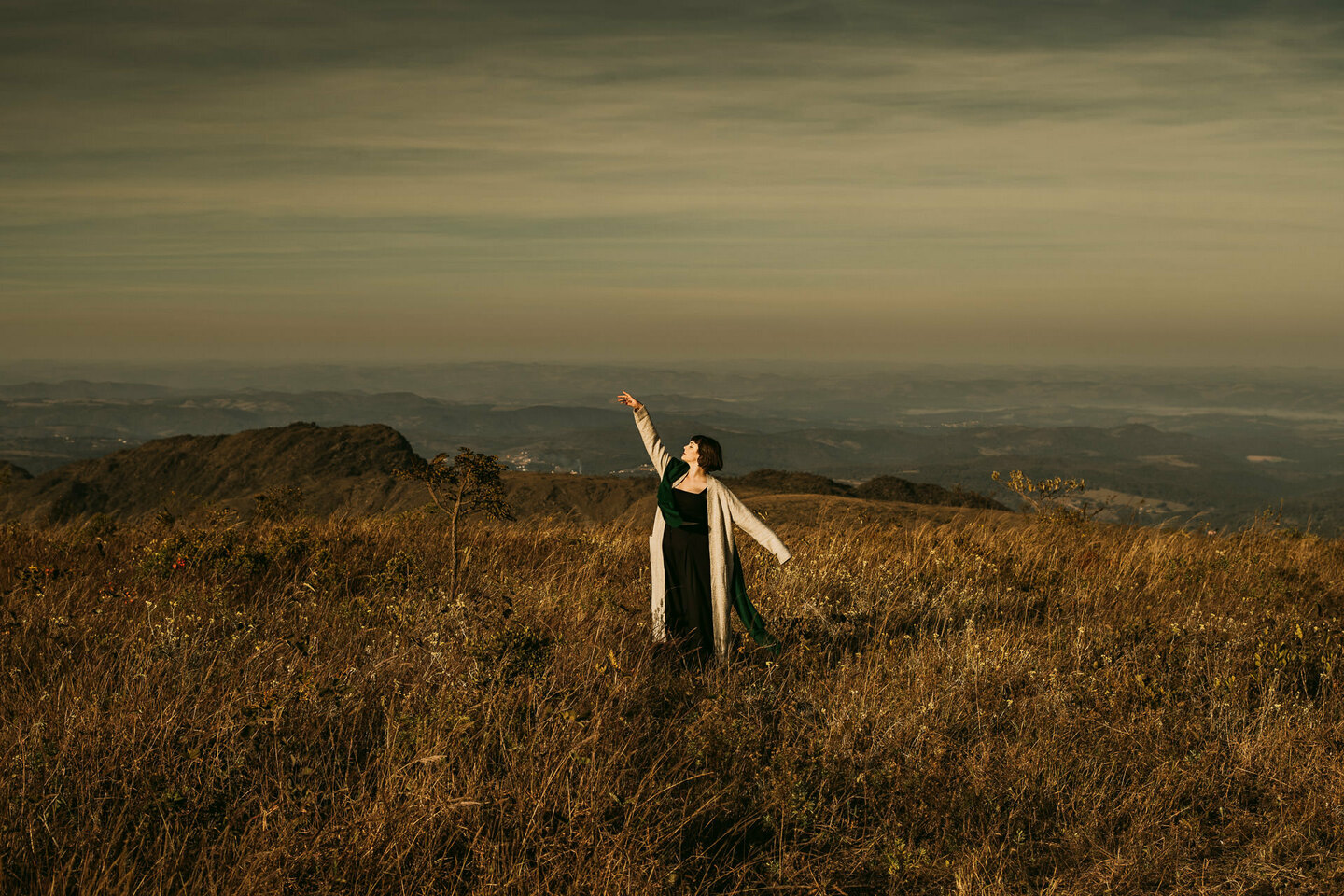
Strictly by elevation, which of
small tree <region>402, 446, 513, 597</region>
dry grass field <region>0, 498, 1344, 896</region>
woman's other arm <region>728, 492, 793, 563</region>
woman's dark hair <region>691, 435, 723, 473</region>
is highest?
woman's dark hair <region>691, 435, 723, 473</region>

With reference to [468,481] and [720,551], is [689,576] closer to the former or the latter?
[720,551]

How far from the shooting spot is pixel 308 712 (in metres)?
4.20

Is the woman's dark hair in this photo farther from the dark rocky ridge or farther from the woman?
the dark rocky ridge

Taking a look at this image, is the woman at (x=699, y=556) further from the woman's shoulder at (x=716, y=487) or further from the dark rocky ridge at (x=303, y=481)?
the dark rocky ridge at (x=303, y=481)

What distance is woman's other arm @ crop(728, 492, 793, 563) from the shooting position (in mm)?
6047

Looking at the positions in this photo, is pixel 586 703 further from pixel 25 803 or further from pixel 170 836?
pixel 25 803

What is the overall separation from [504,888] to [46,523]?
32.6 feet

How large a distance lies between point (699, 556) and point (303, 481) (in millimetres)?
72266

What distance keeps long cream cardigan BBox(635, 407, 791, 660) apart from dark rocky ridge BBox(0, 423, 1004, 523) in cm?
2613

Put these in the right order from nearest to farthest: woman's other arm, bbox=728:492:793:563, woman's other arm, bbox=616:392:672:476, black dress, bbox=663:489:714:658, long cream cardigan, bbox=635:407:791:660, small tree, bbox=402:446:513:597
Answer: woman's other arm, bbox=728:492:793:563 → long cream cardigan, bbox=635:407:791:660 → black dress, bbox=663:489:714:658 → woman's other arm, bbox=616:392:672:476 → small tree, bbox=402:446:513:597

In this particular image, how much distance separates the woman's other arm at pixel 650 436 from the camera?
674cm

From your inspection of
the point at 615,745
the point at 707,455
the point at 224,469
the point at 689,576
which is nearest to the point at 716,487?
the point at 707,455

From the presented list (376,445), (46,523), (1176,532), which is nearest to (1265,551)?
(1176,532)

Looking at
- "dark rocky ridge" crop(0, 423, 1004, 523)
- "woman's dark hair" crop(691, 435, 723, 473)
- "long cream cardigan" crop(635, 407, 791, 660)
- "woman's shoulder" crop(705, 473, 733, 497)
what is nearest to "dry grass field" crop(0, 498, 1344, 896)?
"long cream cardigan" crop(635, 407, 791, 660)
